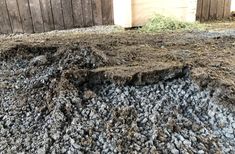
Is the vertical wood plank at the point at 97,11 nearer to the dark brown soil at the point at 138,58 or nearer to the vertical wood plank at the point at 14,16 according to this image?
the dark brown soil at the point at 138,58

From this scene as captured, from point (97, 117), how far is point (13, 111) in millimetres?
535

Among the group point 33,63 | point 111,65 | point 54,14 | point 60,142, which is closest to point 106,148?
point 60,142

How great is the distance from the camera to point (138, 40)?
3.31 meters

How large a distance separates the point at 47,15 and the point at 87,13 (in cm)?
55

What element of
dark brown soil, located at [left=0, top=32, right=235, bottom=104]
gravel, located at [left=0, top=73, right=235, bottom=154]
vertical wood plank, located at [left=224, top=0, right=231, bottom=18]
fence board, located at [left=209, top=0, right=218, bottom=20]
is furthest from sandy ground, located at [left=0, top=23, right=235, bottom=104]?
vertical wood plank, located at [left=224, top=0, right=231, bottom=18]

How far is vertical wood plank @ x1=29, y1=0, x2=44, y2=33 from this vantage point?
3.92 meters

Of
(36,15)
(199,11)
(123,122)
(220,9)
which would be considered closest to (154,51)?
(123,122)

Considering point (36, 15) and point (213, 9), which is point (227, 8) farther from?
point (36, 15)

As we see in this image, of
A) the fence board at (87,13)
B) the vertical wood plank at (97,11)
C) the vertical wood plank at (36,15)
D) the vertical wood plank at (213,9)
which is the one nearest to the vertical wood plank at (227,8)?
the vertical wood plank at (213,9)

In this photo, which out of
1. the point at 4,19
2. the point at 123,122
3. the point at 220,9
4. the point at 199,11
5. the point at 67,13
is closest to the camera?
the point at 123,122

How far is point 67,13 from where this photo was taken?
4051 mm

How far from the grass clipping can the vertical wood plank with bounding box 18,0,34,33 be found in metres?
1.53

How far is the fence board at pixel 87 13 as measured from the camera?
13.3 ft

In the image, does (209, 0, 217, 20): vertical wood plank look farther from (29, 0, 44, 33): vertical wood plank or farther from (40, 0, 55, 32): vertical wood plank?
(29, 0, 44, 33): vertical wood plank
